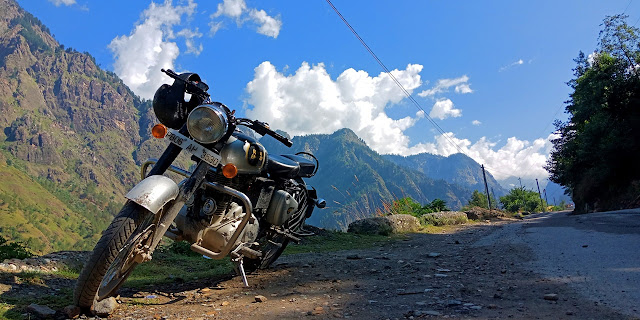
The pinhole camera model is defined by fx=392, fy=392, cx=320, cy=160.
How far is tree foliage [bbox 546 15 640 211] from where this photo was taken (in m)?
21.2

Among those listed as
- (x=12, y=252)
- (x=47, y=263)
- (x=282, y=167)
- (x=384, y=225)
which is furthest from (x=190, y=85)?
(x=384, y=225)

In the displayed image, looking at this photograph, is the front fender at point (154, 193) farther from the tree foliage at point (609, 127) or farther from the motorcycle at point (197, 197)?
the tree foliage at point (609, 127)

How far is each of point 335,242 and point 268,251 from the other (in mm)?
3915

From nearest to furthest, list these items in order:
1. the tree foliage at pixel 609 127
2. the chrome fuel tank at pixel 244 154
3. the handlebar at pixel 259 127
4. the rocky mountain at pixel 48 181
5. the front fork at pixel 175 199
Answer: the front fork at pixel 175 199
the chrome fuel tank at pixel 244 154
the handlebar at pixel 259 127
the tree foliage at pixel 609 127
the rocky mountain at pixel 48 181

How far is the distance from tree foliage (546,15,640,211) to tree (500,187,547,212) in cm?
4545

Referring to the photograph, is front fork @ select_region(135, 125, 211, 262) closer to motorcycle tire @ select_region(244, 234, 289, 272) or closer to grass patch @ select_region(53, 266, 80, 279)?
motorcycle tire @ select_region(244, 234, 289, 272)

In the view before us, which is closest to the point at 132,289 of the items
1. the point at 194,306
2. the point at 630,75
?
the point at 194,306

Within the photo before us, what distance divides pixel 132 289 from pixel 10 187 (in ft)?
530

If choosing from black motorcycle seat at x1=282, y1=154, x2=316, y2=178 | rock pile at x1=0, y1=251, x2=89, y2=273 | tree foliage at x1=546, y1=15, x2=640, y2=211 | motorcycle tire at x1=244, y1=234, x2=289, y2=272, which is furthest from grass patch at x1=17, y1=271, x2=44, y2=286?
tree foliage at x1=546, y1=15, x2=640, y2=211

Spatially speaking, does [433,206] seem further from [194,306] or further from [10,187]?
[10,187]

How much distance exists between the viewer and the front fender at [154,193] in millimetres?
2729

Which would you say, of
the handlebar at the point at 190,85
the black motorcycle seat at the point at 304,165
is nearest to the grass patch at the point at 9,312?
the handlebar at the point at 190,85

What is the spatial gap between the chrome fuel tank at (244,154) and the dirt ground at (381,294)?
1228 millimetres

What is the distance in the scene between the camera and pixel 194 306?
3.35m
